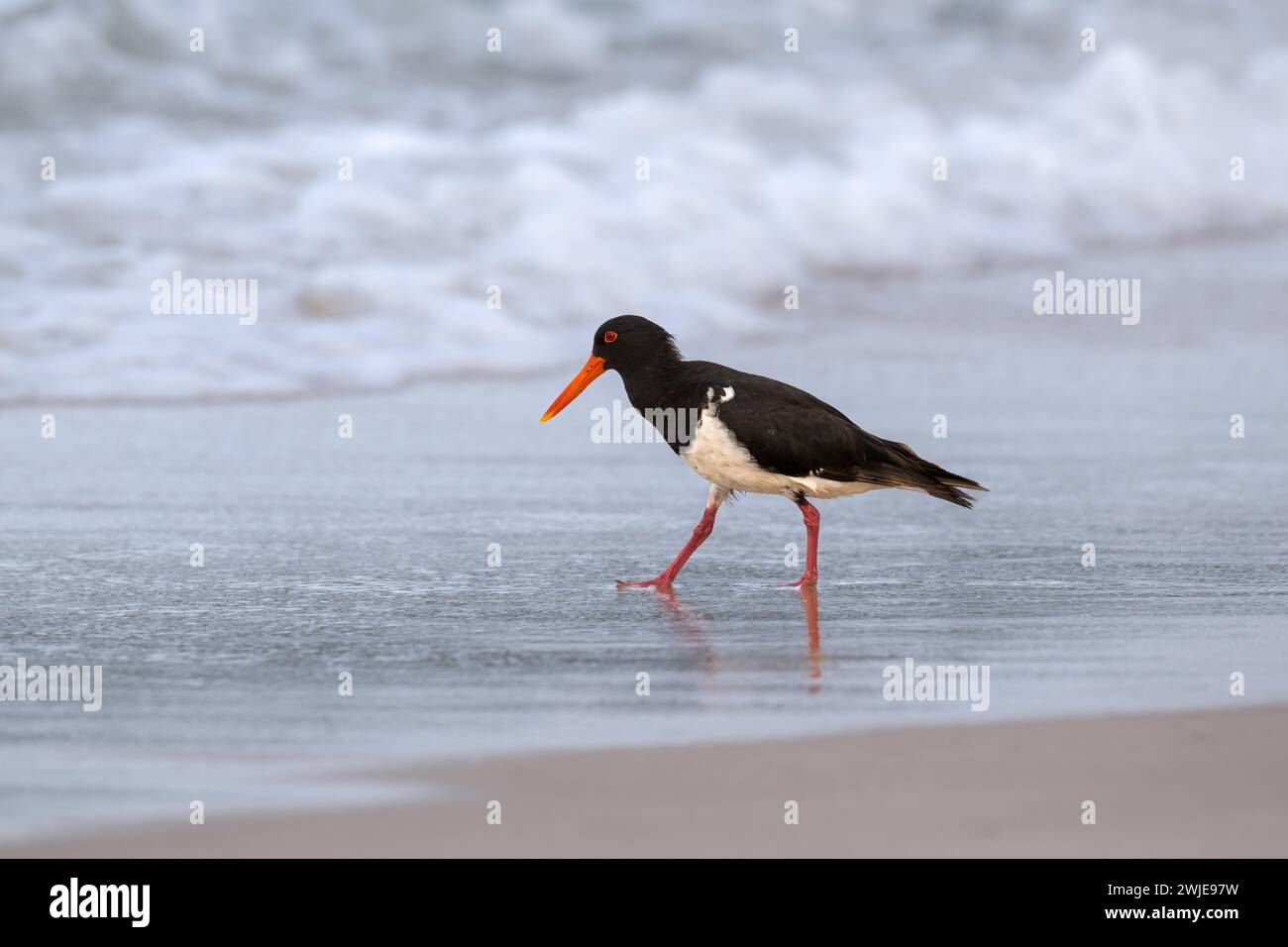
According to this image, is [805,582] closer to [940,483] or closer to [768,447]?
[768,447]

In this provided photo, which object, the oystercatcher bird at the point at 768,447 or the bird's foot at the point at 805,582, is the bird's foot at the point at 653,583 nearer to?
the oystercatcher bird at the point at 768,447

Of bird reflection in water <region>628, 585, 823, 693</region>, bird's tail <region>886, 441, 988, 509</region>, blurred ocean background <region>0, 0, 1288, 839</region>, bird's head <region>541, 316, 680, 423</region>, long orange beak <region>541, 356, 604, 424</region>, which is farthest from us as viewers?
long orange beak <region>541, 356, 604, 424</region>

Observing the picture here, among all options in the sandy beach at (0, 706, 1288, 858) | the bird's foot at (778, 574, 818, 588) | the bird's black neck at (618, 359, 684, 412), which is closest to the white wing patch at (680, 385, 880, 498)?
the bird's black neck at (618, 359, 684, 412)

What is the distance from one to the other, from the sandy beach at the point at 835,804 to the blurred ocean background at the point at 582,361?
0.55 feet

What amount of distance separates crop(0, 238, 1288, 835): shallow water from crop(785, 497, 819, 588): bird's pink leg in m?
0.10

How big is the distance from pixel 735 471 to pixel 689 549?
336mm

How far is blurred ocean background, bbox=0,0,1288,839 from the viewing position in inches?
190

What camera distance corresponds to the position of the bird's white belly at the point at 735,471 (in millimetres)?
6422

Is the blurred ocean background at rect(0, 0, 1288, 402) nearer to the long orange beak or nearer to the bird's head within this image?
the long orange beak

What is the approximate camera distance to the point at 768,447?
6.39 meters

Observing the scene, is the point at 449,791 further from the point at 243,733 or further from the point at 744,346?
the point at 744,346

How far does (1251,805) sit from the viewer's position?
3.79 meters

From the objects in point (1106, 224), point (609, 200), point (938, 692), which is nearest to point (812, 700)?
point (938, 692)

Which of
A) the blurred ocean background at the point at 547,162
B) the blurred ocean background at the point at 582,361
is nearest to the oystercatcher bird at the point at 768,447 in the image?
the blurred ocean background at the point at 582,361
